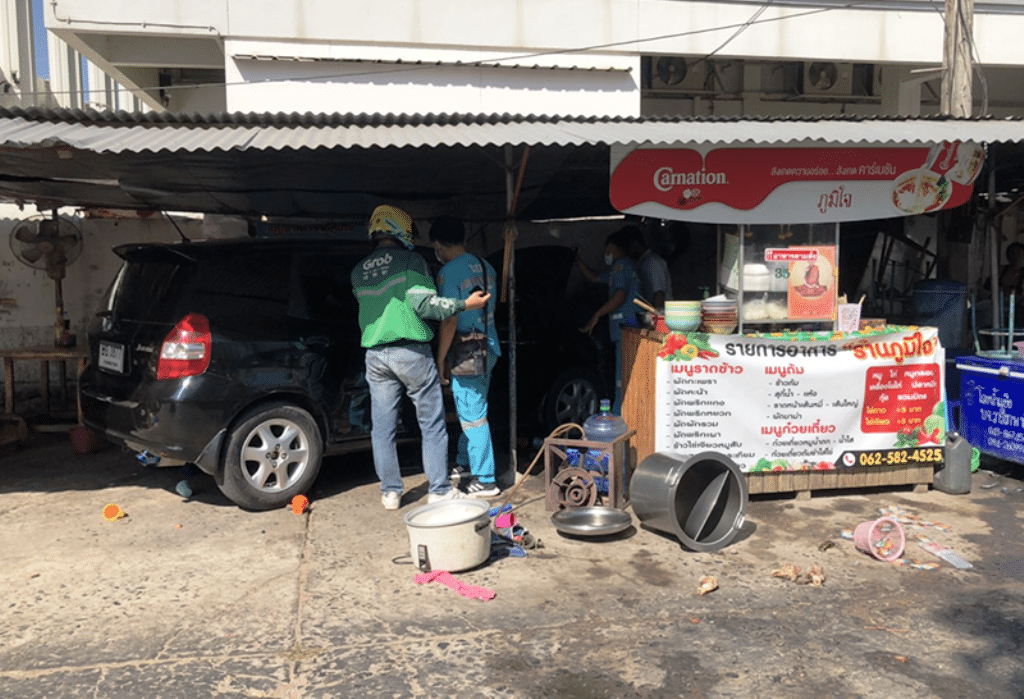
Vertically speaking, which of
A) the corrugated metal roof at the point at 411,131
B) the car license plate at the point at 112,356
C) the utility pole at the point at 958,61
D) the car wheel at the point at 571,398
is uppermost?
the utility pole at the point at 958,61

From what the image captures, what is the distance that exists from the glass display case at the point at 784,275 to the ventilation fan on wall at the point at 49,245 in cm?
693

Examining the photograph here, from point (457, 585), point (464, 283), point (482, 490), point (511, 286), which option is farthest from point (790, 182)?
point (457, 585)

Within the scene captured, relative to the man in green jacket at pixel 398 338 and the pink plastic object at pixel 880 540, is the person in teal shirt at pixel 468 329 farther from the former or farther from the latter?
the pink plastic object at pixel 880 540

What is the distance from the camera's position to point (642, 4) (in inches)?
440

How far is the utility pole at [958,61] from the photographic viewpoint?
8.23m

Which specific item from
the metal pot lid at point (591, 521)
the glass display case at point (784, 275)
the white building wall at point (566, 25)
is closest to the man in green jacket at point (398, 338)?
the metal pot lid at point (591, 521)

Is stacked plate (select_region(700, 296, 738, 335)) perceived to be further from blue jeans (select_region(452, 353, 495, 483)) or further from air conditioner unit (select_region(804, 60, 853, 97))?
air conditioner unit (select_region(804, 60, 853, 97))

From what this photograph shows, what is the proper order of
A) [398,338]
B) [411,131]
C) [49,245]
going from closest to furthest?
[411,131], [398,338], [49,245]

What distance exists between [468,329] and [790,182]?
2.55 meters

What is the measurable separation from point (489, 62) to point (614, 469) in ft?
22.3

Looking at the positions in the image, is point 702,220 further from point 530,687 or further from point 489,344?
point 530,687

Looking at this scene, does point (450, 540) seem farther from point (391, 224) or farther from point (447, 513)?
point (391, 224)

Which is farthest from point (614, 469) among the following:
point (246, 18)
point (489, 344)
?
point (246, 18)

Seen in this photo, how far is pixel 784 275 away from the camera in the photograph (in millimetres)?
6270
